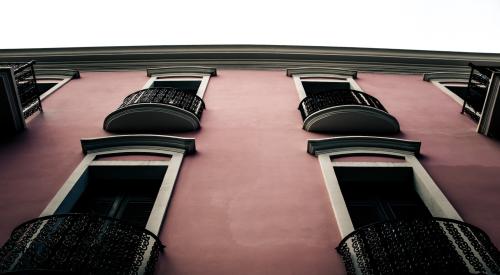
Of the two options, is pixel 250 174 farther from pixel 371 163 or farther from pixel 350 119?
pixel 350 119

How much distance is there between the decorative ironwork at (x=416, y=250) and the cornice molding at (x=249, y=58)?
8.98 m

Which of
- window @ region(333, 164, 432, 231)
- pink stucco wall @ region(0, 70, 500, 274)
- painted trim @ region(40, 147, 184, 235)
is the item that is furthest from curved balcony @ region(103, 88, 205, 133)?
window @ region(333, 164, 432, 231)

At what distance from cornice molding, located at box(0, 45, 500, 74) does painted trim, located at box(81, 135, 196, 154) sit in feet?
20.5

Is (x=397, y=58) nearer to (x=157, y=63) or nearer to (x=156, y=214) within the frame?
(x=157, y=63)

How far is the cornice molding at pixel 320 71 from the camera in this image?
39.7 ft

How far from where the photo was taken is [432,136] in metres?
8.38

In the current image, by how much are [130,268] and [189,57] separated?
401 inches

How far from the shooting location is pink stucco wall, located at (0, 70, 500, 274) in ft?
16.9

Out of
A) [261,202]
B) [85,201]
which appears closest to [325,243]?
[261,202]

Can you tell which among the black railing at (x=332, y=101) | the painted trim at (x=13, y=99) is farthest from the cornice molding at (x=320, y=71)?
the painted trim at (x=13, y=99)

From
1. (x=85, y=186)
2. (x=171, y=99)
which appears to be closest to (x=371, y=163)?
(x=171, y=99)

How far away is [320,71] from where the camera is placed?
12344 millimetres

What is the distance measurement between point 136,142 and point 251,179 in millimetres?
2437

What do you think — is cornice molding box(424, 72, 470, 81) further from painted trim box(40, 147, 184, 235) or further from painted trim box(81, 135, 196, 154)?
painted trim box(40, 147, 184, 235)
